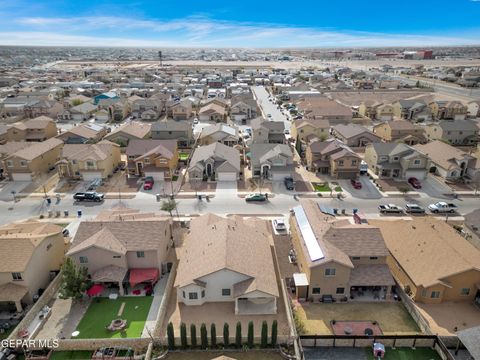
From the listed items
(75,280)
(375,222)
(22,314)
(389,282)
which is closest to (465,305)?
(389,282)

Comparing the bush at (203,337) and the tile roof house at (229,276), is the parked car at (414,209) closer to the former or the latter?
the tile roof house at (229,276)

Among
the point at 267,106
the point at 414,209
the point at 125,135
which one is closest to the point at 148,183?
the point at 125,135

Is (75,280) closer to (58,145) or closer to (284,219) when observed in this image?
(284,219)

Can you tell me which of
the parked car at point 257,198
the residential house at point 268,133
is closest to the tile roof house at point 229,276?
the parked car at point 257,198

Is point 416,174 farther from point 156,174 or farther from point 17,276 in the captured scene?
point 17,276

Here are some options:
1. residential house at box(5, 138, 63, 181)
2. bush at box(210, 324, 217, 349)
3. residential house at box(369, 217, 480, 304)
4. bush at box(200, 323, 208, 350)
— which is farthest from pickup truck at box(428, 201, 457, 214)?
residential house at box(5, 138, 63, 181)

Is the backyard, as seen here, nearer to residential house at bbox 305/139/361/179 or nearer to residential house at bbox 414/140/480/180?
residential house at bbox 305/139/361/179
